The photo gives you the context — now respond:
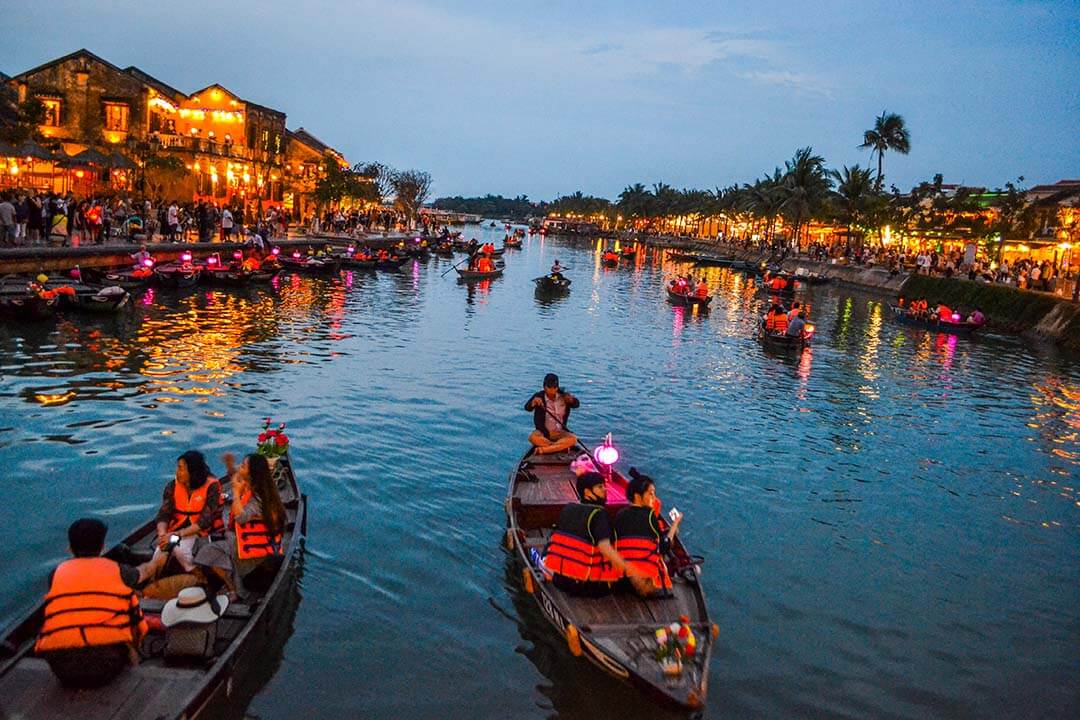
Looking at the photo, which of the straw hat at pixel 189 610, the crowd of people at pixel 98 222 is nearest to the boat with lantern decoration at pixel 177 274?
the crowd of people at pixel 98 222

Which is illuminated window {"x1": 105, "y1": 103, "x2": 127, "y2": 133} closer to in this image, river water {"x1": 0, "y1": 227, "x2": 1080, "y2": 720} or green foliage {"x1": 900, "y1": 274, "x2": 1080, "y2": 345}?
river water {"x1": 0, "y1": 227, "x2": 1080, "y2": 720}

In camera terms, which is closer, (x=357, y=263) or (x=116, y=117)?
(x=357, y=263)

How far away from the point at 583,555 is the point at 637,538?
2.09ft

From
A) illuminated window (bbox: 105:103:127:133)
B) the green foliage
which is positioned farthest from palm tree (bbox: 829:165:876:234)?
illuminated window (bbox: 105:103:127:133)

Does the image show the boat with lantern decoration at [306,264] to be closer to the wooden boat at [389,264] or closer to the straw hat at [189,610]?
the wooden boat at [389,264]

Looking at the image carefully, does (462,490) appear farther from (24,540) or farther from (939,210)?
(939,210)

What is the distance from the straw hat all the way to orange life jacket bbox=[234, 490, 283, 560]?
1529mm

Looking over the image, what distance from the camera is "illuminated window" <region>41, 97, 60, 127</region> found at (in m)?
51.9

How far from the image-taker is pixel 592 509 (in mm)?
8781

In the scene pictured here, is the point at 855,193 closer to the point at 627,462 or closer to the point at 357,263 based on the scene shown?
the point at 357,263

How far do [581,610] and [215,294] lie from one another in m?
31.3

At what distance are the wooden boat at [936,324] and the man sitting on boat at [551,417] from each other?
3339cm

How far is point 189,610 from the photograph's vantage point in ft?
23.5

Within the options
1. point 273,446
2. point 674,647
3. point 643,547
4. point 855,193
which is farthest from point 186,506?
point 855,193
